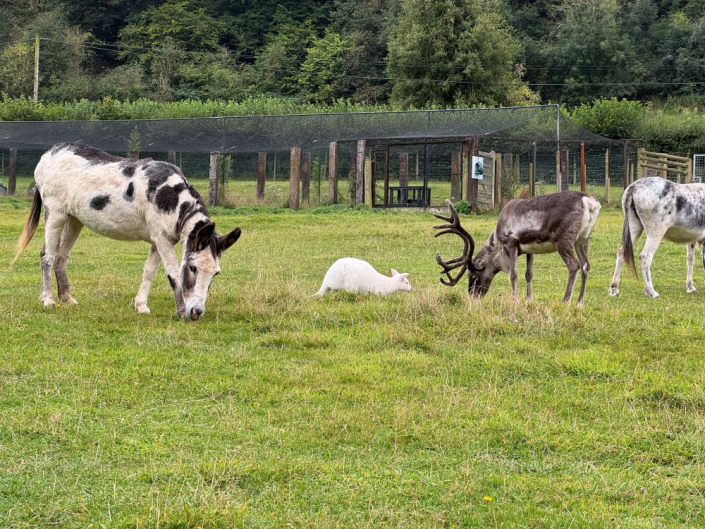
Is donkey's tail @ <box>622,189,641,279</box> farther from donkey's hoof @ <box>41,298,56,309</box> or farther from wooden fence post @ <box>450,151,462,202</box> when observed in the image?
wooden fence post @ <box>450,151,462,202</box>

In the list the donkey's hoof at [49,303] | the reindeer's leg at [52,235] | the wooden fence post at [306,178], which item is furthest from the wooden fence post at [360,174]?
the donkey's hoof at [49,303]

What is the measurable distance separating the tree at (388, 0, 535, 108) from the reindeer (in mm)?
41306

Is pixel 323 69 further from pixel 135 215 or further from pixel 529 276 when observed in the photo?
pixel 135 215

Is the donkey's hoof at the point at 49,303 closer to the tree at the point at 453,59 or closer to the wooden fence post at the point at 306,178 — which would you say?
the wooden fence post at the point at 306,178

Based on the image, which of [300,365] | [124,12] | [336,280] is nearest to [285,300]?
[336,280]

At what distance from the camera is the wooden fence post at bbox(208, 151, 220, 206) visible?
93.9ft

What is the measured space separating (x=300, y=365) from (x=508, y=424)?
223cm

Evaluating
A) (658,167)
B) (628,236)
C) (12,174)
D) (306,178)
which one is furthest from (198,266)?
(12,174)

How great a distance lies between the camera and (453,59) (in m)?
54.1

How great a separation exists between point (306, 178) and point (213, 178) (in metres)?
3.02

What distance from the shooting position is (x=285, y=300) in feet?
33.4

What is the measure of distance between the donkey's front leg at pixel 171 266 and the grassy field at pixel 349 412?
0.22 m

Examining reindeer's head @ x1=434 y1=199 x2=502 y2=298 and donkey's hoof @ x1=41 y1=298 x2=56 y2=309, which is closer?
donkey's hoof @ x1=41 y1=298 x2=56 y2=309

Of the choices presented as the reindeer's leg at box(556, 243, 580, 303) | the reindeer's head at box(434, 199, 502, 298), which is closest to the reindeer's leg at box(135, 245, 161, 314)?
the reindeer's head at box(434, 199, 502, 298)
